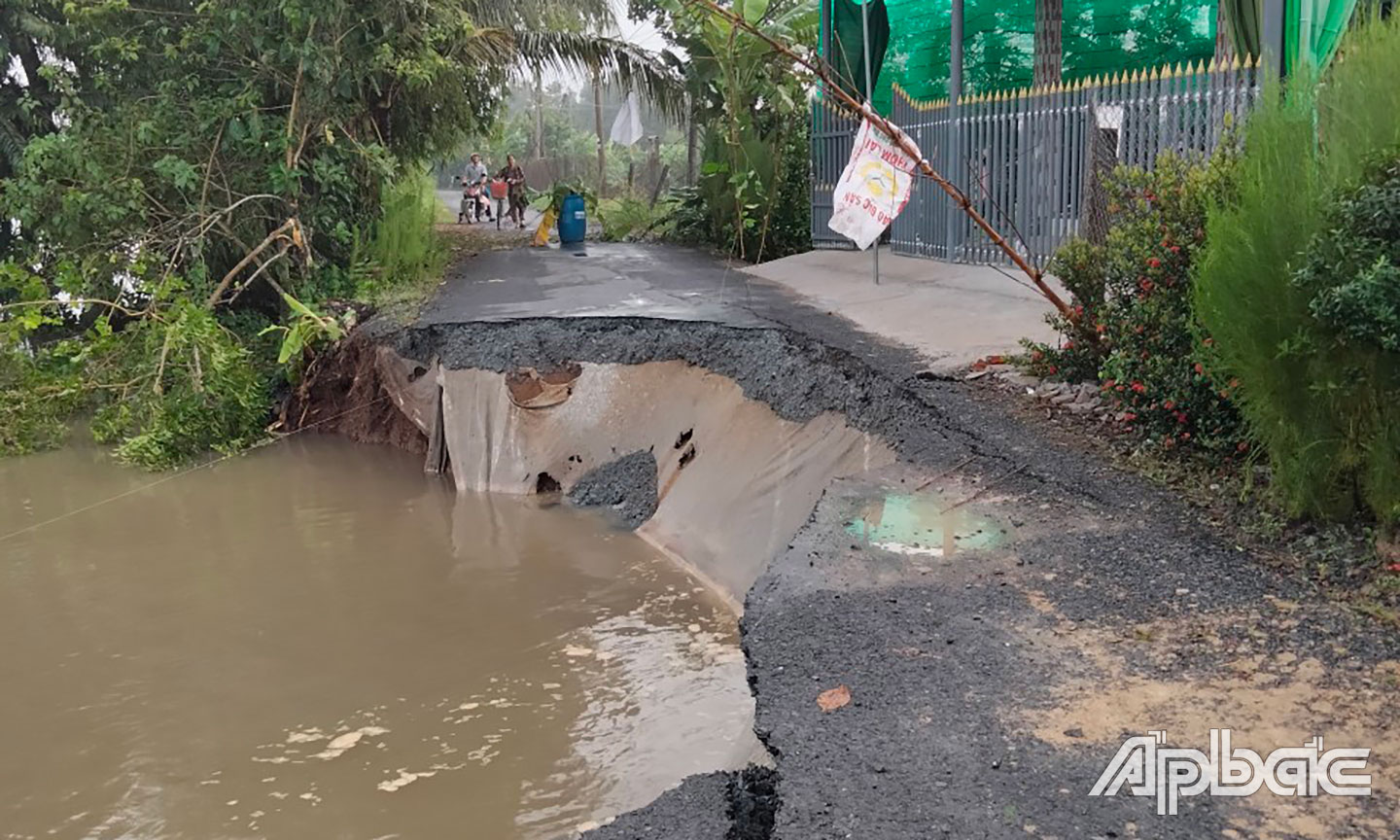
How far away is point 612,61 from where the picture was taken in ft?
57.6

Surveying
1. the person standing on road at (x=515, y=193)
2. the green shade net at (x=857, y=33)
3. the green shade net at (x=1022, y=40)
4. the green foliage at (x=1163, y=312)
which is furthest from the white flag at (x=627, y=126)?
the green foliage at (x=1163, y=312)

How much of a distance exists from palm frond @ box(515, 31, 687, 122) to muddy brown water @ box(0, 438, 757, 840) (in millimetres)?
10099

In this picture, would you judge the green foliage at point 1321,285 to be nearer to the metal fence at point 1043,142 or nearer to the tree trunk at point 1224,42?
the metal fence at point 1043,142

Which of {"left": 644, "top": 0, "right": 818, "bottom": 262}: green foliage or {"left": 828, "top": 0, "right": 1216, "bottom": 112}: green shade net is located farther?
{"left": 828, "top": 0, "right": 1216, "bottom": 112}: green shade net

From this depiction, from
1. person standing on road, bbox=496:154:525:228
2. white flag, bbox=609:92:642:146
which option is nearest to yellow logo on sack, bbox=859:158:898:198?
person standing on road, bbox=496:154:525:228

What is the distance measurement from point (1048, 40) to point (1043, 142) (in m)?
3.07

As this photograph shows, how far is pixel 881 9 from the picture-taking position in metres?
14.1

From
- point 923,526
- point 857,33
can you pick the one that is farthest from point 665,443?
point 857,33

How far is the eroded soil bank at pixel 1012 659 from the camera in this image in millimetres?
2766

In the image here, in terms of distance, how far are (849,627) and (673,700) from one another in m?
1.83

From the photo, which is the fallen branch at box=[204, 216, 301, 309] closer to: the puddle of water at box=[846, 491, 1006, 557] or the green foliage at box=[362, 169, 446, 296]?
the green foliage at box=[362, 169, 446, 296]

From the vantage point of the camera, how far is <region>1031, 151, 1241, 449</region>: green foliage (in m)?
5.12

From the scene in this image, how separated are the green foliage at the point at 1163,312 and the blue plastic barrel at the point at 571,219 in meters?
11.9

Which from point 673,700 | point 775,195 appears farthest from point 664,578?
point 775,195
